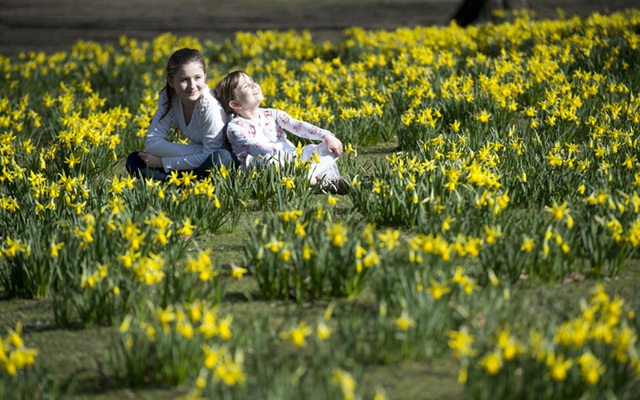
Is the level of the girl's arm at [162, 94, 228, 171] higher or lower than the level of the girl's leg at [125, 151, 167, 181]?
higher

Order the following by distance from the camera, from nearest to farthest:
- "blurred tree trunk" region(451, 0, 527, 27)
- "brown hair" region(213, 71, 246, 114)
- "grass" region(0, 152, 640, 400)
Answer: "grass" region(0, 152, 640, 400) → "brown hair" region(213, 71, 246, 114) → "blurred tree trunk" region(451, 0, 527, 27)

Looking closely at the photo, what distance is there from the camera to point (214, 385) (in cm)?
261

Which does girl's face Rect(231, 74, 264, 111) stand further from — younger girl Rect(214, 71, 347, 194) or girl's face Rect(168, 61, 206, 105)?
girl's face Rect(168, 61, 206, 105)

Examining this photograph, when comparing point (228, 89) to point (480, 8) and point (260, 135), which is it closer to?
point (260, 135)

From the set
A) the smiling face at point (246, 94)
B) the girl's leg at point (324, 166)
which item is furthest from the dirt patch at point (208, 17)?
the girl's leg at point (324, 166)

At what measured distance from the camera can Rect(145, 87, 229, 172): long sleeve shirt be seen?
539cm

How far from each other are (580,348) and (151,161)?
352cm

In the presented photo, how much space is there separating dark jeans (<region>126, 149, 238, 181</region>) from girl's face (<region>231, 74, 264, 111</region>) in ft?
1.10

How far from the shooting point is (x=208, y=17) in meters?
18.2

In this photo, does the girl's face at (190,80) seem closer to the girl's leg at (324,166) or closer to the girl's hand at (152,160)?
the girl's hand at (152,160)

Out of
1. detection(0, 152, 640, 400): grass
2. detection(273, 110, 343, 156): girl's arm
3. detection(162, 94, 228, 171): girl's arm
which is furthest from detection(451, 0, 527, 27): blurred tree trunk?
detection(0, 152, 640, 400): grass

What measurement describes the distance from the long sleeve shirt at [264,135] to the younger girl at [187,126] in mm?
120

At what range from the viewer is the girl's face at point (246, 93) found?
5277mm

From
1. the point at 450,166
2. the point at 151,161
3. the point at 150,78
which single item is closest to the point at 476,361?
the point at 450,166
